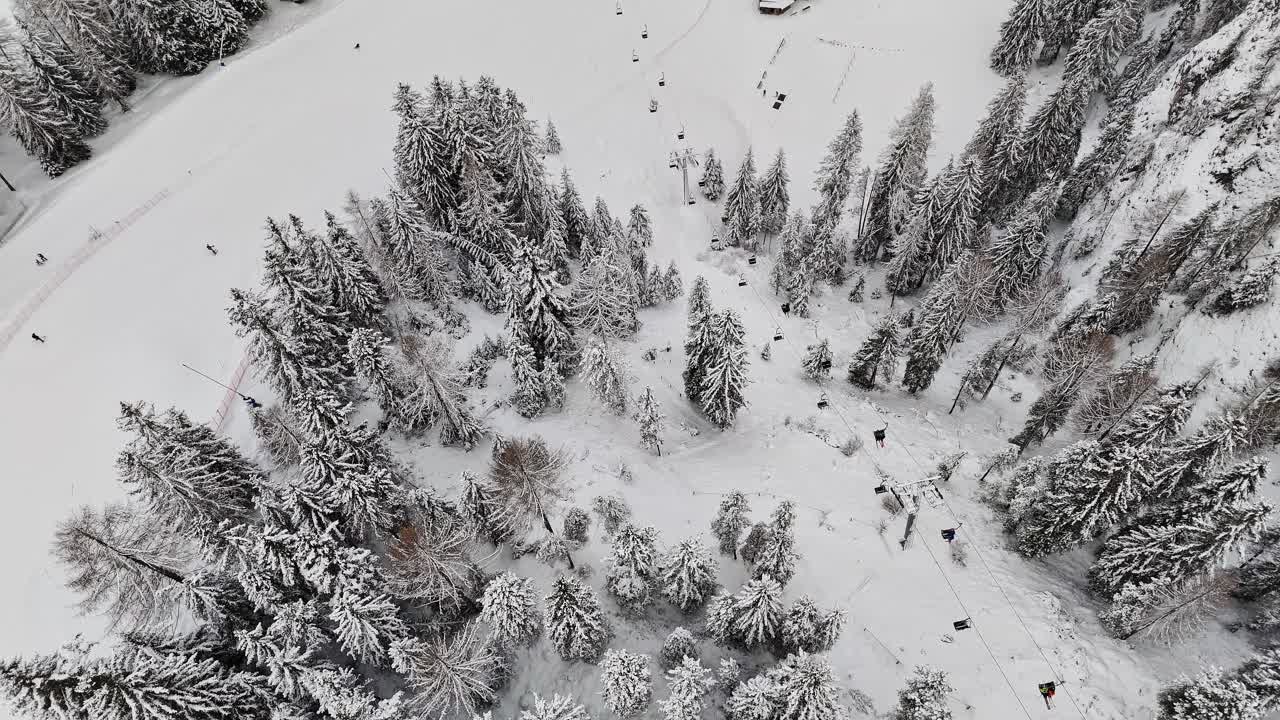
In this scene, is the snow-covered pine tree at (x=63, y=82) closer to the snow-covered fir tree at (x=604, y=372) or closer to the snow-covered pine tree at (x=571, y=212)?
the snow-covered pine tree at (x=571, y=212)

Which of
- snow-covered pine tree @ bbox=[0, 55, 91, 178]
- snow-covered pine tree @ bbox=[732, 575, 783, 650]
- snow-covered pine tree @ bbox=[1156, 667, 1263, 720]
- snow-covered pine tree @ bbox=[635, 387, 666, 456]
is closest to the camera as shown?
snow-covered pine tree @ bbox=[1156, 667, 1263, 720]

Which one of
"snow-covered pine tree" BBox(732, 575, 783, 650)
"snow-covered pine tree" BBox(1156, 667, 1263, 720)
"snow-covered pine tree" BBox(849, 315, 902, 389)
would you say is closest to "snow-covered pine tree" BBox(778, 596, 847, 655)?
"snow-covered pine tree" BBox(732, 575, 783, 650)

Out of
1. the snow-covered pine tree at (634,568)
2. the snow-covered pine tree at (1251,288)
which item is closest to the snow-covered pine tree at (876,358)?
the snow-covered pine tree at (1251,288)

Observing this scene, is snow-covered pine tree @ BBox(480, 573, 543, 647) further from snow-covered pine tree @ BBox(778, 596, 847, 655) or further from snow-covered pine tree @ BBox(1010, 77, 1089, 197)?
snow-covered pine tree @ BBox(1010, 77, 1089, 197)

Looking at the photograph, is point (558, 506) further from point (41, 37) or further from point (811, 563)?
point (41, 37)

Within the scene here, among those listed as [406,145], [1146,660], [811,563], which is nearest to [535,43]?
[406,145]
